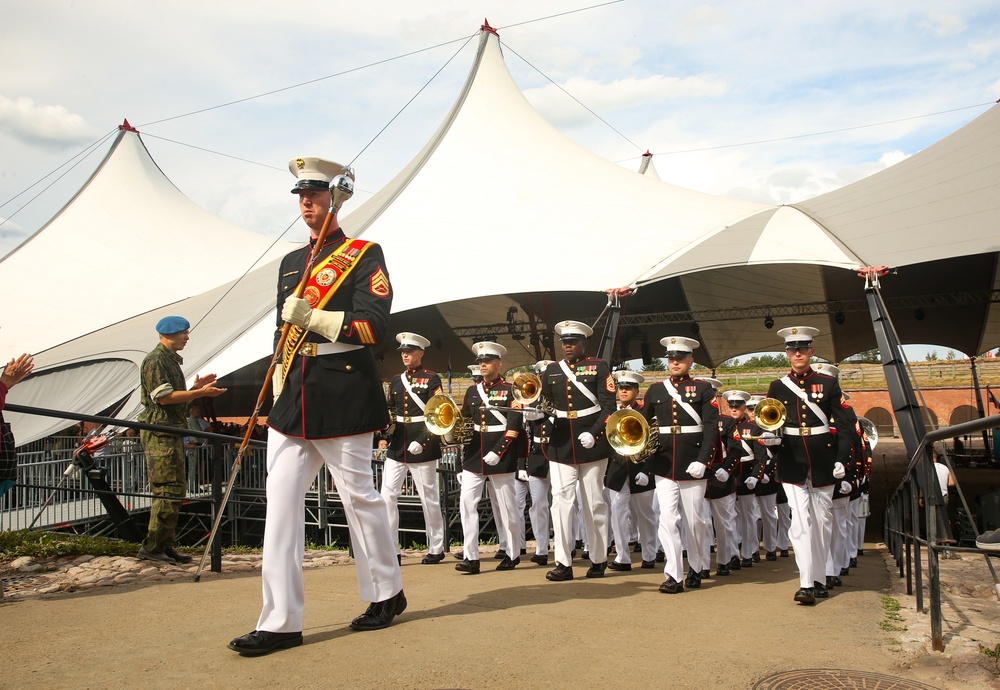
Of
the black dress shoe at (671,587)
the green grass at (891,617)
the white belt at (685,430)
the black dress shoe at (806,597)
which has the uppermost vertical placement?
the white belt at (685,430)

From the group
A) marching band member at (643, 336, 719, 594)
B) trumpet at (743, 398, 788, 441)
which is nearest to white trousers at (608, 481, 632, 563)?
marching band member at (643, 336, 719, 594)

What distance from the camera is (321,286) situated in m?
3.74

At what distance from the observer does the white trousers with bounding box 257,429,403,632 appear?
345cm

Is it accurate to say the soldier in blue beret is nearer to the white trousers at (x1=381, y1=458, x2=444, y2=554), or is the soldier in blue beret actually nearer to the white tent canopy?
the white trousers at (x1=381, y1=458, x2=444, y2=554)

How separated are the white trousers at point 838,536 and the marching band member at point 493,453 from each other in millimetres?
2548

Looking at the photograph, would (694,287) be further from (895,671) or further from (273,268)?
(895,671)

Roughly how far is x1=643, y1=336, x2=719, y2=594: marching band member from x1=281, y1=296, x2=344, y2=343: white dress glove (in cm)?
332

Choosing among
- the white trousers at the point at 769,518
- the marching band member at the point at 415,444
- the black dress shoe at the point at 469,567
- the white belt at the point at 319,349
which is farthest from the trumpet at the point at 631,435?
the white trousers at the point at 769,518

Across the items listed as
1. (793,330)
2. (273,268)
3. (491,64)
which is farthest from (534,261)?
(793,330)

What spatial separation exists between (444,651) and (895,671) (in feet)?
6.23

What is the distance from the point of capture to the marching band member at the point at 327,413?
351 centimetres

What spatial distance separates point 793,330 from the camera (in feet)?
20.3

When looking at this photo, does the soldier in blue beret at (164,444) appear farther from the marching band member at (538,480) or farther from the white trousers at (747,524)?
the white trousers at (747,524)

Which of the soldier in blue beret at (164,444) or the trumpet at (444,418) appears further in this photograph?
the trumpet at (444,418)
